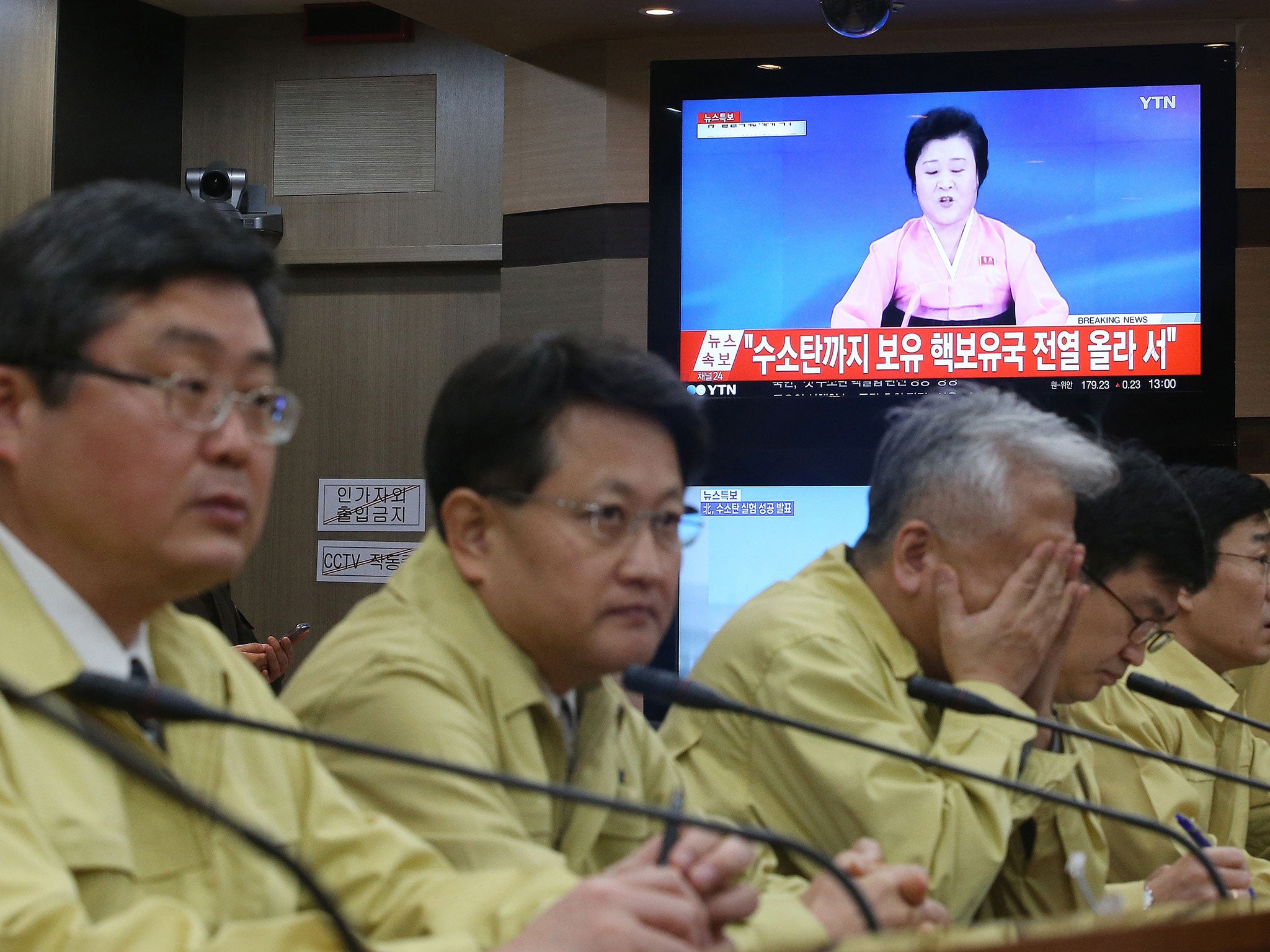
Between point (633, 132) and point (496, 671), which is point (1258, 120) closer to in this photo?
point (633, 132)

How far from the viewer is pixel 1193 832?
2072mm

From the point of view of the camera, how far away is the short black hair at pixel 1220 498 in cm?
294

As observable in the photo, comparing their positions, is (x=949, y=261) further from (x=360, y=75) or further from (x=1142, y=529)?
(x=360, y=75)

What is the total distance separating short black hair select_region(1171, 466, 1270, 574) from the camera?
2938mm

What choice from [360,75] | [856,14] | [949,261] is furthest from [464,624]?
[360,75]

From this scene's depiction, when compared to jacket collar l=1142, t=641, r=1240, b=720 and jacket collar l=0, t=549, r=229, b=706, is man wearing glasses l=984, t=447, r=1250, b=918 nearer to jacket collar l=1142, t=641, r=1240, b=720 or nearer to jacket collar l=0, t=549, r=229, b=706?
jacket collar l=1142, t=641, r=1240, b=720

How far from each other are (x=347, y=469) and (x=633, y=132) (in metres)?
1.87

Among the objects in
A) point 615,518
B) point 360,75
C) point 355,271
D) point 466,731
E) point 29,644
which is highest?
point 360,75

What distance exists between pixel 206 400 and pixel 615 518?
49 centimetres

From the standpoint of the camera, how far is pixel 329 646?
150cm

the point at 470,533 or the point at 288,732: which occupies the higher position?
the point at 470,533

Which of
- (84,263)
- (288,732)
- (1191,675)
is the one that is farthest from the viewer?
(1191,675)

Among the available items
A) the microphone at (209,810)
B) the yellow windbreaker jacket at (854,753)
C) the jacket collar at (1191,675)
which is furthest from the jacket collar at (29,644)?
the jacket collar at (1191,675)

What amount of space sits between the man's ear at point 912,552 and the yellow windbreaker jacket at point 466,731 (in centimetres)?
54
